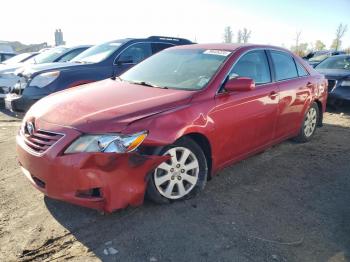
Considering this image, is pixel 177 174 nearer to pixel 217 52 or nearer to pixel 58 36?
pixel 217 52

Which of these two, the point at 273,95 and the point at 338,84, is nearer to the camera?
the point at 273,95

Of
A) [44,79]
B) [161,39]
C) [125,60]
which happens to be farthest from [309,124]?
[44,79]

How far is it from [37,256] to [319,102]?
4960mm

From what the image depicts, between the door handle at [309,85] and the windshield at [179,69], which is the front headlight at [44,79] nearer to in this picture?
the windshield at [179,69]

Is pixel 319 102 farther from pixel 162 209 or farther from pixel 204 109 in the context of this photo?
pixel 162 209

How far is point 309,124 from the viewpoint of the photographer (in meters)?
5.66

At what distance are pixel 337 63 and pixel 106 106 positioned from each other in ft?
25.7

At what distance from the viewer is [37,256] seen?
2607 mm

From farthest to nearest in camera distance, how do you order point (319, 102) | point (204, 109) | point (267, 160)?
point (319, 102), point (267, 160), point (204, 109)

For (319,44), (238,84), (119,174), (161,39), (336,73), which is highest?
(319,44)

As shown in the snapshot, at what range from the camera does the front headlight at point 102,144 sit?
2.77 metres

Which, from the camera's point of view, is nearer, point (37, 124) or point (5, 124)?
point (37, 124)

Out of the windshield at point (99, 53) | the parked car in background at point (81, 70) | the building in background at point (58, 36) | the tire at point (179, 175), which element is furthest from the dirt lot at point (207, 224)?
the building in background at point (58, 36)

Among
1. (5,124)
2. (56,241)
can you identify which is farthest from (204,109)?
(5,124)
